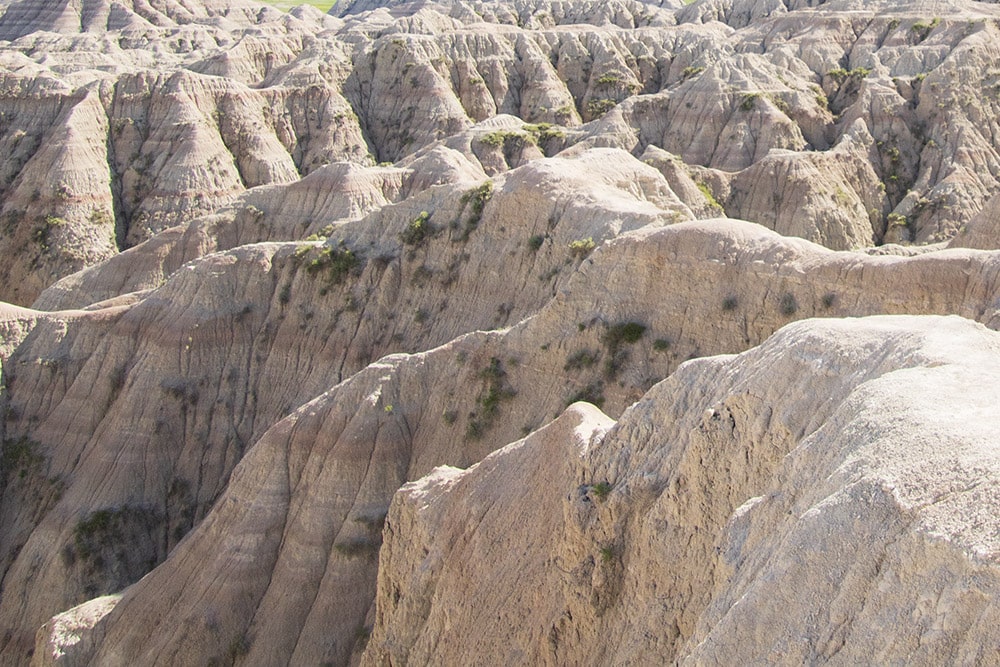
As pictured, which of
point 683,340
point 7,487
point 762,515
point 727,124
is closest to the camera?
point 762,515

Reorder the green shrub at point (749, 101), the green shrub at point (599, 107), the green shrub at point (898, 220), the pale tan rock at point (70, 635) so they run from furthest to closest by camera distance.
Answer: the green shrub at point (599, 107)
the green shrub at point (749, 101)
the green shrub at point (898, 220)
the pale tan rock at point (70, 635)

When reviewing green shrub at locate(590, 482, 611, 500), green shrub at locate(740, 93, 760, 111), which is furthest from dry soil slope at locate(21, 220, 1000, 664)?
green shrub at locate(740, 93, 760, 111)

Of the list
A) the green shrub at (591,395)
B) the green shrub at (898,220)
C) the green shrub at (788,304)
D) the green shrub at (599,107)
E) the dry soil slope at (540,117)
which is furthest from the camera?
the green shrub at (599,107)

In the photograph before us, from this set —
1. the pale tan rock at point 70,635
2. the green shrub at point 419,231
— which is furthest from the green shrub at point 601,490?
the green shrub at point 419,231

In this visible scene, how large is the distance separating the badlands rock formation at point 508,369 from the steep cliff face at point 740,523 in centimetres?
5

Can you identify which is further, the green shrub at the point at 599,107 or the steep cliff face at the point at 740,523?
the green shrub at the point at 599,107

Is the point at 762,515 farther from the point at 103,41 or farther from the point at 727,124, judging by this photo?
the point at 103,41

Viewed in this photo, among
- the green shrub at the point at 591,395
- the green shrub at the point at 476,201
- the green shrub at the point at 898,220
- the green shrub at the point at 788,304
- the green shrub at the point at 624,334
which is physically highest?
the green shrub at the point at 788,304

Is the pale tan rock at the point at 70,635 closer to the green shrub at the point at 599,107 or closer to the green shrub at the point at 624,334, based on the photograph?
the green shrub at the point at 624,334

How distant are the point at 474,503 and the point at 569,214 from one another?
49.3 feet

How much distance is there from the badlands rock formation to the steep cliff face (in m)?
0.05

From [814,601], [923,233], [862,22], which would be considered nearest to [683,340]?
[814,601]

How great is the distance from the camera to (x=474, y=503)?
22250 mm

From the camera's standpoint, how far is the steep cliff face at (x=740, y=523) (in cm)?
939
